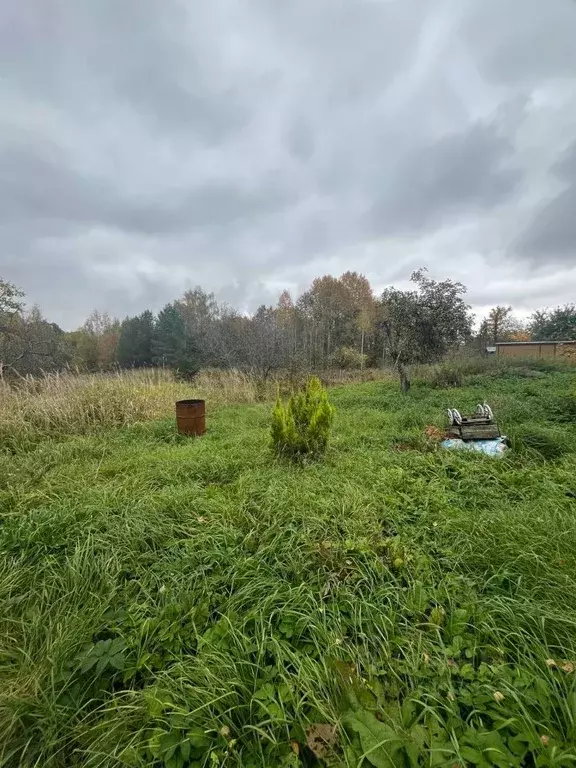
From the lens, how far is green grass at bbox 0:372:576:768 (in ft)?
3.49

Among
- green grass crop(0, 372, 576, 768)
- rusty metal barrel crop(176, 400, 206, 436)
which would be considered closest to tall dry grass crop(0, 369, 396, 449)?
rusty metal barrel crop(176, 400, 206, 436)

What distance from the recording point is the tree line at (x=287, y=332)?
899 cm

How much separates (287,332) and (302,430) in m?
11.3

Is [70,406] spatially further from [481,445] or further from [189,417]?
[481,445]

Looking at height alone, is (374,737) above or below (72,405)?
below

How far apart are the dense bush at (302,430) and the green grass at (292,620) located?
55 centimetres

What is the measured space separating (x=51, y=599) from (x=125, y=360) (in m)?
23.2

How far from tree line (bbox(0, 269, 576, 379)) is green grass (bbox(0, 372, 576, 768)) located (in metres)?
6.46

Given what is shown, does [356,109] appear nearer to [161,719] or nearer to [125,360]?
[161,719]

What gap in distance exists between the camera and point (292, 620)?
59.1 inches

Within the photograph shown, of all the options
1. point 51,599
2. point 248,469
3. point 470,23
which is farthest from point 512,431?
point 470,23

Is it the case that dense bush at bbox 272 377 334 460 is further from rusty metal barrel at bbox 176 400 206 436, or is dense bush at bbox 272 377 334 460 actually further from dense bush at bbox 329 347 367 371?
dense bush at bbox 329 347 367 371

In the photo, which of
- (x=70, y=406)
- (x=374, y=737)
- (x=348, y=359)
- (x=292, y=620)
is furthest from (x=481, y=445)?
(x=348, y=359)

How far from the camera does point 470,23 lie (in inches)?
199
